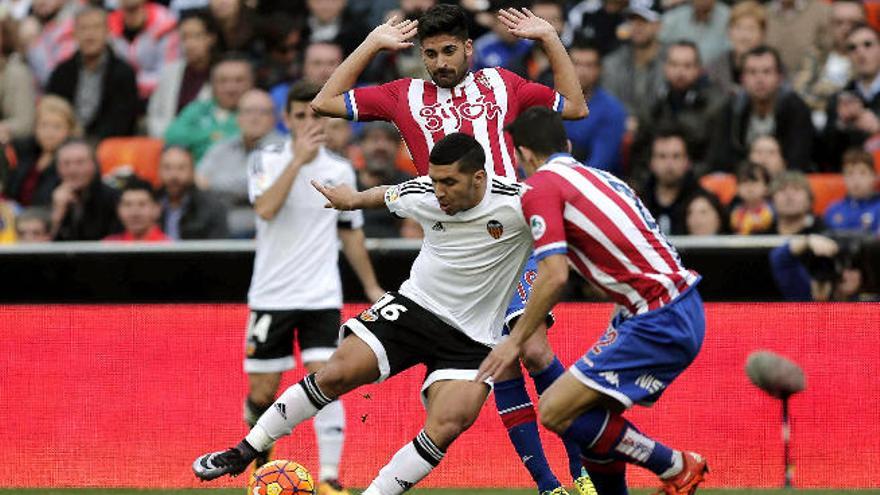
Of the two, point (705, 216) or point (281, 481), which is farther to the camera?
point (705, 216)

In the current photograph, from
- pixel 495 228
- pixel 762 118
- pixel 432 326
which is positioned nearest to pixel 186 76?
pixel 762 118

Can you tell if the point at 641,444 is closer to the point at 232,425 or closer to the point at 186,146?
the point at 232,425

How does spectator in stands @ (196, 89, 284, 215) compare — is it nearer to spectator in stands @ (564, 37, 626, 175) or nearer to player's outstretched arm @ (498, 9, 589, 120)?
spectator in stands @ (564, 37, 626, 175)

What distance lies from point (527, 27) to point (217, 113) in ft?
22.2

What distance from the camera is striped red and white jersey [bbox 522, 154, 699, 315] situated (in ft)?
27.4

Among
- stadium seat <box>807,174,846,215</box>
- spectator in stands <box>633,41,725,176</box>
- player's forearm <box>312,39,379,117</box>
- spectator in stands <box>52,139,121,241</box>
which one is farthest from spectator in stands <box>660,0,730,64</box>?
player's forearm <box>312,39,379,117</box>

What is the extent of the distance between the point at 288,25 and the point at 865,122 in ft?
17.6

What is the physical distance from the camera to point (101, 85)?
1666cm

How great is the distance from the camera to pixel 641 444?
8461 millimetres

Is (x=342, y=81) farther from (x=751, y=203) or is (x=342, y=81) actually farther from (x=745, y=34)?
(x=745, y=34)

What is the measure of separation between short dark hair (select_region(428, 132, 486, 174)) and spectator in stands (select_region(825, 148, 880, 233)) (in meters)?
5.55

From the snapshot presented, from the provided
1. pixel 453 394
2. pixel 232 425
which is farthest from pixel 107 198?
pixel 453 394

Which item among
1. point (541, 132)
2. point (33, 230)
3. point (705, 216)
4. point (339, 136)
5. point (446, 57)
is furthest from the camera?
point (33, 230)

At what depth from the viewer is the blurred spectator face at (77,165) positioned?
1481cm
